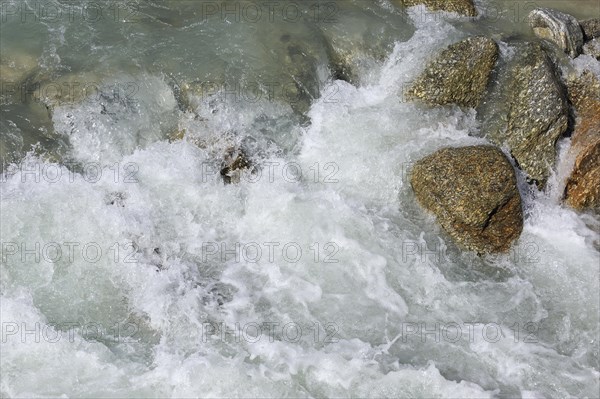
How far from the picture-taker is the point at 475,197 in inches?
301

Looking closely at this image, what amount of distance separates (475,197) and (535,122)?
1.71m

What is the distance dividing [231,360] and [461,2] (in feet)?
23.0

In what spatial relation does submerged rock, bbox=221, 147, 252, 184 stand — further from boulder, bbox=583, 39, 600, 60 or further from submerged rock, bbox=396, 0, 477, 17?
boulder, bbox=583, 39, 600, 60

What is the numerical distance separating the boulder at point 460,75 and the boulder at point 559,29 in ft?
5.08

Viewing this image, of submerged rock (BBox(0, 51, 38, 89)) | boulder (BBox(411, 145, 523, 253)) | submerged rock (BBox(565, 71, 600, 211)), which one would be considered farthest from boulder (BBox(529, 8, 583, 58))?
submerged rock (BBox(0, 51, 38, 89))

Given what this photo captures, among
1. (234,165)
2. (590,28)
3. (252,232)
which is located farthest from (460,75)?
(252,232)

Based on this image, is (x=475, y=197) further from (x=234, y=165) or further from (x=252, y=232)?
(x=234, y=165)

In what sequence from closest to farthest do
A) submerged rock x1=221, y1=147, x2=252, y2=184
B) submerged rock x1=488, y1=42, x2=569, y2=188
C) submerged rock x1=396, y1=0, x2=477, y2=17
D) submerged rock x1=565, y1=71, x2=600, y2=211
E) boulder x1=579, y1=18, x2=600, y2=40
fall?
submerged rock x1=221, y1=147, x2=252, y2=184 → submerged rock x1=565, y1=71, x2=600, y2=211 → submerged rock x1=488, y1=42, x2=569, y2=188 → boulder x1=579, y1=18, x2=600, y2=40 → submerged rock x1=396, y1=0, x2=477, y2=17

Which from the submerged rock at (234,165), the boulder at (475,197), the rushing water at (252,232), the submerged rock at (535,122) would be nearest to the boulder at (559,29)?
the rushing water at (252,232)

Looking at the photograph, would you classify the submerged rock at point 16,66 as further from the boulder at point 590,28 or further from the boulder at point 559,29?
the boulder at point 590,28

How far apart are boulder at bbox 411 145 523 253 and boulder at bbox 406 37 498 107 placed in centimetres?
130

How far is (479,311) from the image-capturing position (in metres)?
7.24

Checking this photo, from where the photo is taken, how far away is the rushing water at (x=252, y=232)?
6477 mm

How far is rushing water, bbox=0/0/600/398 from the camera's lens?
21.2 feet
